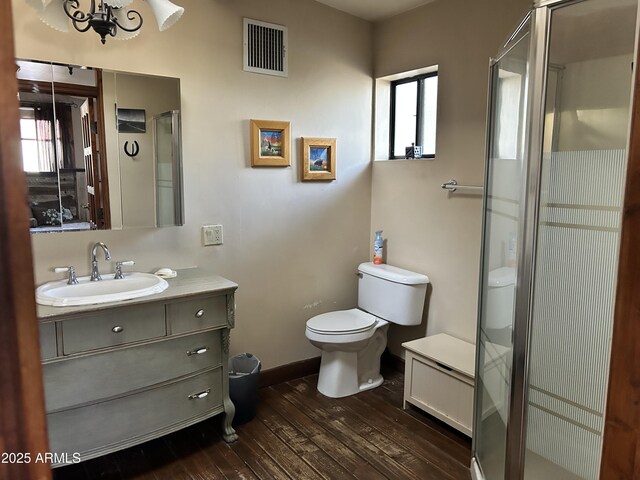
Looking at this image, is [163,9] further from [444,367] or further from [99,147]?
[444,367]

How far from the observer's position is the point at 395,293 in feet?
9.48

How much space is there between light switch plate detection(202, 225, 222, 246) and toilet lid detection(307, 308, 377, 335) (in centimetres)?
76

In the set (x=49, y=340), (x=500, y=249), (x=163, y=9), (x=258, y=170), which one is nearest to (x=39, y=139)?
(x=163, y=9)

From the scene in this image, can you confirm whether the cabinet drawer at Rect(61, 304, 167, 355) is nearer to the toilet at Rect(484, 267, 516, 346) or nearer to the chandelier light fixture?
the chandelier light fixture

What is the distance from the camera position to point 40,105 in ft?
6.59

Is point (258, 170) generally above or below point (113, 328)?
above

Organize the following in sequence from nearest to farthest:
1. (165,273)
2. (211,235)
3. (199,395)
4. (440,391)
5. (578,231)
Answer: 1. (578,231)
2. (199,395)
3. (165,273)
4. (440,391)
5. (211,235)

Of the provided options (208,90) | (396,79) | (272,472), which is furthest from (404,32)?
(272,472)

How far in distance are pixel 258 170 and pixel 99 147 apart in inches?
35.4

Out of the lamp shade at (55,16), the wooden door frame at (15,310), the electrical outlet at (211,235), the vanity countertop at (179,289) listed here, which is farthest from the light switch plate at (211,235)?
the wooden door frame at (15,310)

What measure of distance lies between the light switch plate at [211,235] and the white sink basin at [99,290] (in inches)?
15.9

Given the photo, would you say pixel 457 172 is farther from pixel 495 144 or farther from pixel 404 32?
pixel 404 32

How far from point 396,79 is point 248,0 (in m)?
1.14

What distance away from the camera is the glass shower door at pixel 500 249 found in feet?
5.32
